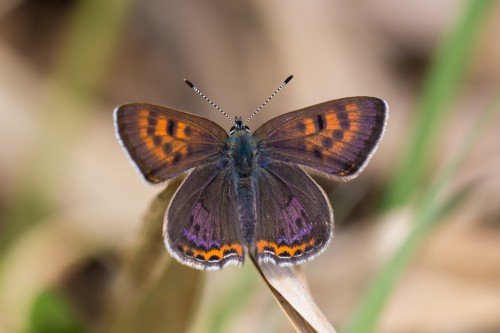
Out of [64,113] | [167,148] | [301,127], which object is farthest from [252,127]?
[167,148]

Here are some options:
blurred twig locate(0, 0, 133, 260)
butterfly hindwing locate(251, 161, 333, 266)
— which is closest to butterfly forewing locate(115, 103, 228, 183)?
butterfly hindwing locate(251, 161, 333, 266)

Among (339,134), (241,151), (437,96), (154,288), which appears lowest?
(154,288)

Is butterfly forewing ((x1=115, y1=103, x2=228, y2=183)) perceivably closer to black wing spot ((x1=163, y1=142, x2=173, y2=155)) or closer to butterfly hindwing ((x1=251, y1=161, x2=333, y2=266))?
black wing spot ((x1=163, y1=142, x2=173, y2=155))

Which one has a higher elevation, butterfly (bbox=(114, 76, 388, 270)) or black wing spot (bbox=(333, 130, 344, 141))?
black wing spot (bbox=(333, 130, 344, 141))

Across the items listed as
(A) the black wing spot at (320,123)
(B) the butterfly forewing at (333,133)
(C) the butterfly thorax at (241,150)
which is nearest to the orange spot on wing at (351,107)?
(B) the butterfly forewing at (333,133)

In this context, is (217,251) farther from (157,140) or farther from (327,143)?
(327,143)

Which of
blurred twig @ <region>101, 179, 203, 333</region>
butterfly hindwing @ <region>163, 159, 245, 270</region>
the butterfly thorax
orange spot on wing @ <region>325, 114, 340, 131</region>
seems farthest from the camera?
the butterfly thorax

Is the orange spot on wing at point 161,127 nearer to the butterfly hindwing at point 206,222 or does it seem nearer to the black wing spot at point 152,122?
the black wing spot at point 152,122
